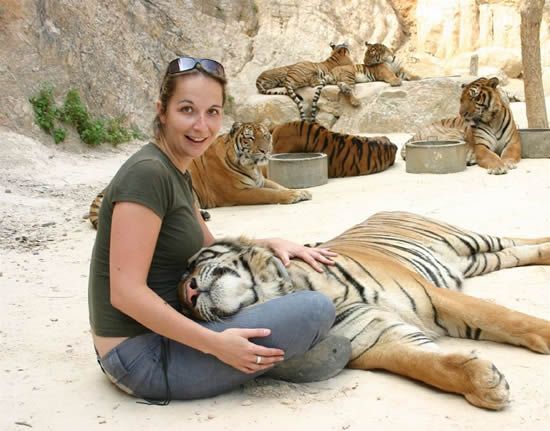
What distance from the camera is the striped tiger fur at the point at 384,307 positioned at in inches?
94.2

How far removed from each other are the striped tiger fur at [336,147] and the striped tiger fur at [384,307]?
4.77m

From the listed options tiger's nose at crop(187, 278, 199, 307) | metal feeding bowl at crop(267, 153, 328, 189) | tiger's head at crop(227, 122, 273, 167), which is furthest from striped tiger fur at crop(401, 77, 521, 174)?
tiger's nose at crop(187, 278, 199, 307)

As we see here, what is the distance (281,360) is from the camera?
7.77 feet

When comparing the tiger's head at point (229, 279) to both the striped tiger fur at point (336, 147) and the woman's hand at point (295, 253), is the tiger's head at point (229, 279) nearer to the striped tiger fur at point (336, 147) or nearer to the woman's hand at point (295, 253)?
the woman's hand at point (295, 253)

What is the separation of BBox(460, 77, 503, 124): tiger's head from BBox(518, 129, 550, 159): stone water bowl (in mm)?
524

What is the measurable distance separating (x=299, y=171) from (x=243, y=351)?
5.36 m

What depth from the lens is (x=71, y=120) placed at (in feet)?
33.3

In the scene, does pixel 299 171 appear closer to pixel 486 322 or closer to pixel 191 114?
pixel 486 322

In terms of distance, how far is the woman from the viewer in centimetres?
220

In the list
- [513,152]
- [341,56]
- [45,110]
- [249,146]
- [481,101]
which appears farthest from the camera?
[341,56]

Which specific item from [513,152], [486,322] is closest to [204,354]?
[486,322]

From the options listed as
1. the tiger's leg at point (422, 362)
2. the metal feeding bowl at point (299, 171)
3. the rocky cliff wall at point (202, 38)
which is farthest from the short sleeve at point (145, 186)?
the rocky cliff wall at point (202, 38)

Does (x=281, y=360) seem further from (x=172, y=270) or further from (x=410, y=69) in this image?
(x=410, y=69)

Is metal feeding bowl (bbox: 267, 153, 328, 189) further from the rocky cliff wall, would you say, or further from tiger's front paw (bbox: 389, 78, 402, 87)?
tiger's front paw (bbox: 389, 78, 402, 87)
